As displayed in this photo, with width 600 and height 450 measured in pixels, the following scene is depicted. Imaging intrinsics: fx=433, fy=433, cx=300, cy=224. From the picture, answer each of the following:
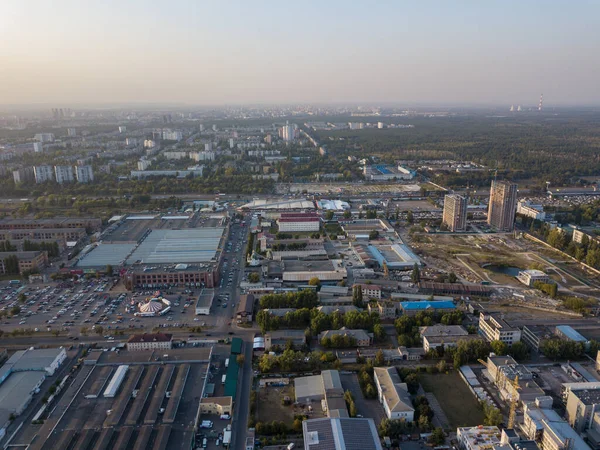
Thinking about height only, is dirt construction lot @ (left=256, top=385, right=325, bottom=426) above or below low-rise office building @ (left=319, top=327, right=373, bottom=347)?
below

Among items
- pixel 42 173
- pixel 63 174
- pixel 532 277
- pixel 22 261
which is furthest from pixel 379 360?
pixel 42 173

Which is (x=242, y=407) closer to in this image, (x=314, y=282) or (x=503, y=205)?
(x=314, y=282)

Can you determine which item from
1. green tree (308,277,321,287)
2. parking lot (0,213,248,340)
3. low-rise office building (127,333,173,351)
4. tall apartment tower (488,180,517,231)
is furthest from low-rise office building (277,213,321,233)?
low-rise office building (127,333,173,351)

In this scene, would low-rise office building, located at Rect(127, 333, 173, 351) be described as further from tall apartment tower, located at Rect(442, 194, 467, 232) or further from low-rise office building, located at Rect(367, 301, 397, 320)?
tall apartment tower, located at Rect(442, 194, 467, 232)

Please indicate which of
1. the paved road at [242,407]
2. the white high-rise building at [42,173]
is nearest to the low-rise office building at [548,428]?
the paved road at [242,407]

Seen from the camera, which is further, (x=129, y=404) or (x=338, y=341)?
(x=338, y=341)
